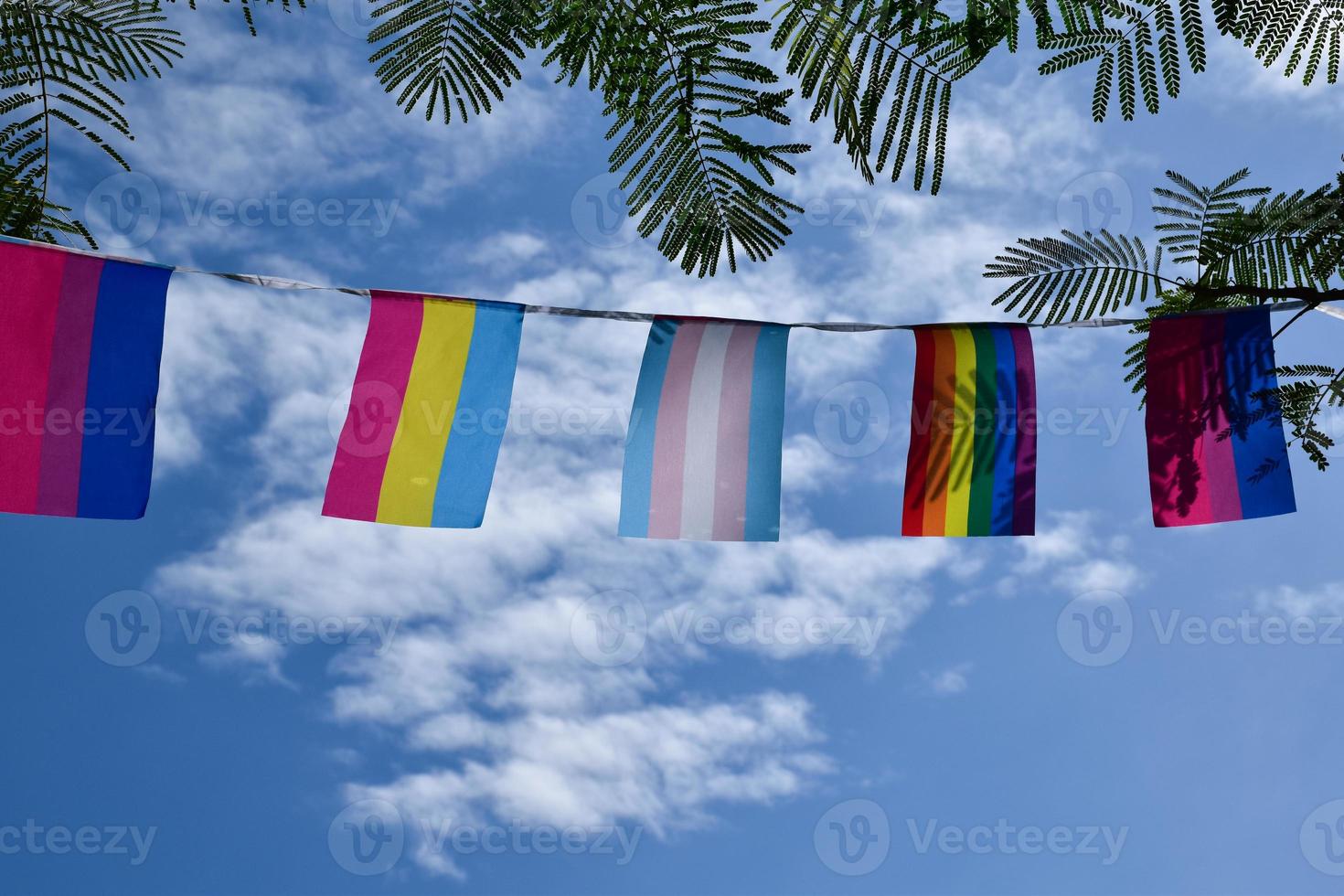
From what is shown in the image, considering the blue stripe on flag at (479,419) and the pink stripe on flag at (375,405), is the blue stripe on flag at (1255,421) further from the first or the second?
the pink stripe on flag at (375,405)

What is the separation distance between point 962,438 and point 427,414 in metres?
2.42

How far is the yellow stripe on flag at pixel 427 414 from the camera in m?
4.37

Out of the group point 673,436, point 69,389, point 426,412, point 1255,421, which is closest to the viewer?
point 69,389

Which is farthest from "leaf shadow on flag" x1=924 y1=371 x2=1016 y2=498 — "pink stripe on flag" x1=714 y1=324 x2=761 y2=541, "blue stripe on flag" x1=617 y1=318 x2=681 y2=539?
"blue stripe on flag" x1=617 y1=318 x2=681 y2=539

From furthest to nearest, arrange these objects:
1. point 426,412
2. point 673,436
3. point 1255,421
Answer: point 673,436 < point 426,412 < point 1255,421

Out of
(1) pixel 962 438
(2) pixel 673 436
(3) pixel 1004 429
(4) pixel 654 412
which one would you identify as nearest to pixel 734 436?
(2) pixel 673 436

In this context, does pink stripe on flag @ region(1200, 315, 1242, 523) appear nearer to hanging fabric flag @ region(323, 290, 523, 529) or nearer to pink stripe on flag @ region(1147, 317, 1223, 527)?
pink stripe on flag @ region(1147, 317, 1223, 527)

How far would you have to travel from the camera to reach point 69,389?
4.21m

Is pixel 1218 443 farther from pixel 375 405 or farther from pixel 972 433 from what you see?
pixel 375 405

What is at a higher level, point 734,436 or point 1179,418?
point 1179,418

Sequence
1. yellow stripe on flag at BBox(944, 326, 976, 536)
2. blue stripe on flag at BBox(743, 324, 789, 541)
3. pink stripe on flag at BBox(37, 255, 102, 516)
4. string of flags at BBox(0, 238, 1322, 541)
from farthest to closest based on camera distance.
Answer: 1. yellow stripe on flag at BBox(944, 326, 976, 536)
2. blue stripe on flag at BBox(743, 324, 789, 541)
3. string of flags at BBox(0, 238, 1322, 541)
4. pink stripe on flag at BBox(37, 255, 102, 516)

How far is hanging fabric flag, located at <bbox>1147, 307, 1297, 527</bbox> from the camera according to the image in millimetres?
4348

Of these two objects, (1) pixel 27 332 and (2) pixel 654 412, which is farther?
(2) pixel 654 412

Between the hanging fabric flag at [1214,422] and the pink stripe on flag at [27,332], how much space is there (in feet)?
15.3
